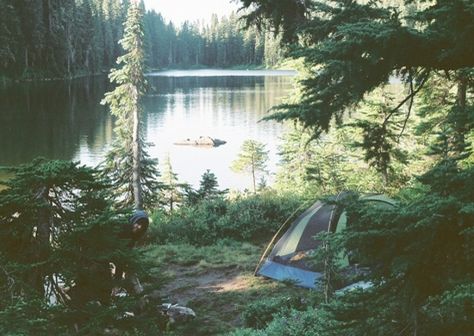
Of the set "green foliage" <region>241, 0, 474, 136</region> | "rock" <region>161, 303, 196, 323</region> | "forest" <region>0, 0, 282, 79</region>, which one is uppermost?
"forest" <region>0, 0, 282, 79</region>

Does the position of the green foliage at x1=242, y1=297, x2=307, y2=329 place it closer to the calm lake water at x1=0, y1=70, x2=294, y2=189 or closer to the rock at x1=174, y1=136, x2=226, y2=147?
the calm lake water at x1=0, y1=70, x2=294, y2=189

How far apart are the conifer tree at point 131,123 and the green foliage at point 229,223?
8.25 metres

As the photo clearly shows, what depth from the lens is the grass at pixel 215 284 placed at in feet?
25.8

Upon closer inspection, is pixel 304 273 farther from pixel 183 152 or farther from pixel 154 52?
pixel 154 52

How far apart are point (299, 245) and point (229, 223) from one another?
11.6 feet

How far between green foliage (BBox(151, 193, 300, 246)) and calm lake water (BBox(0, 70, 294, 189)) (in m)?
8.27

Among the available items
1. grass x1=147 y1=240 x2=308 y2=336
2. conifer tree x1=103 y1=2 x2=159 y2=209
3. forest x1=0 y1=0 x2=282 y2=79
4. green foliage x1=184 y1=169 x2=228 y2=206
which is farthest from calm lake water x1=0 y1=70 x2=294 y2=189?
grass x1=147 y1=240 x2=308 y2=336

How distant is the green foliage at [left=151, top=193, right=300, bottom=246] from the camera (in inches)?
499

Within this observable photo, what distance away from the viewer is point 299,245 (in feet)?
31.9

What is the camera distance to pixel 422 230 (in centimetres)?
277

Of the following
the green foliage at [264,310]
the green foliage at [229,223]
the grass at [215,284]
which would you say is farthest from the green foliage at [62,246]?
the green foliage at [229,223]

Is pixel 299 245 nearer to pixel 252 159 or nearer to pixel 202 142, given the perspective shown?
pixel 252 159

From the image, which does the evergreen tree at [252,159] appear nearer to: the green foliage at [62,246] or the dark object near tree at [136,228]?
the dark object near tree at [136,228]

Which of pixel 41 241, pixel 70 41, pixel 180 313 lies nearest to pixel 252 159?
pixel 180 313
